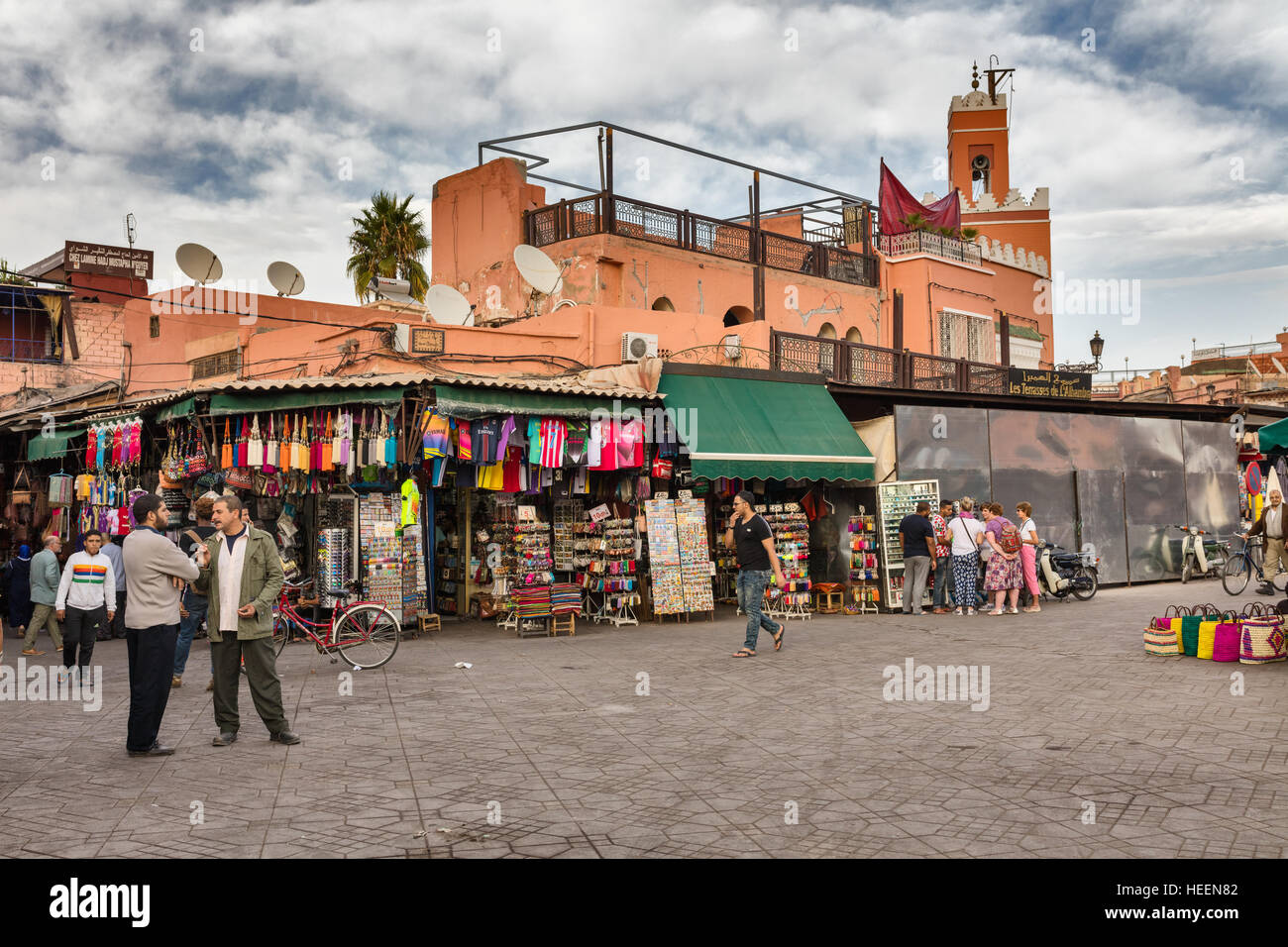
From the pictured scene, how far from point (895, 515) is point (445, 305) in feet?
27.6

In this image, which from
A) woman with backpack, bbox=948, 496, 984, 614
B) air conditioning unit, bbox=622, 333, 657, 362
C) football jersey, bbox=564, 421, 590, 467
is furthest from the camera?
air conditioning unit, bbox=622, 333, 657, 362

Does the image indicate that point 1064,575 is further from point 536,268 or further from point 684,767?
point 684,767

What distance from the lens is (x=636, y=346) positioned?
16.8m

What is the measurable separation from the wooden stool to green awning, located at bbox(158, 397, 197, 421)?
1004cm

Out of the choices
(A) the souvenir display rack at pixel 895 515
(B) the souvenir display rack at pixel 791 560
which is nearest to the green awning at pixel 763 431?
(A) the souvenir display rack at pixel 895 515

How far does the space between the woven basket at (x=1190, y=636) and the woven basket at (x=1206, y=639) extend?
0.07 meters

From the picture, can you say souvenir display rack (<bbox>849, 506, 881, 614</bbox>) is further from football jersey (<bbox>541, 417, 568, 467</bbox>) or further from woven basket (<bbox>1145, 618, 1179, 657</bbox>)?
woven basket (<bbox>1145, 618, 1179, 657</bbox>)

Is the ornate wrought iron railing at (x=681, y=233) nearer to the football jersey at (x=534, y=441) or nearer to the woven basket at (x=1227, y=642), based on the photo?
the football jersey at (x=534, y=441)

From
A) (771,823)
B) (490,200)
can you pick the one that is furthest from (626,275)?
(771,823)

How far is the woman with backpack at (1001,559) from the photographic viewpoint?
50.7ft

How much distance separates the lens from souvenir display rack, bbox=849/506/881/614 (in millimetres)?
16453

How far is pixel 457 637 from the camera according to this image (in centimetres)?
1395

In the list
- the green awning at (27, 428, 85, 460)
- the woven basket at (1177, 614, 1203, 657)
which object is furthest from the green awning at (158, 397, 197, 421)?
the woven basket at (1177, 614, 1203, 657)
